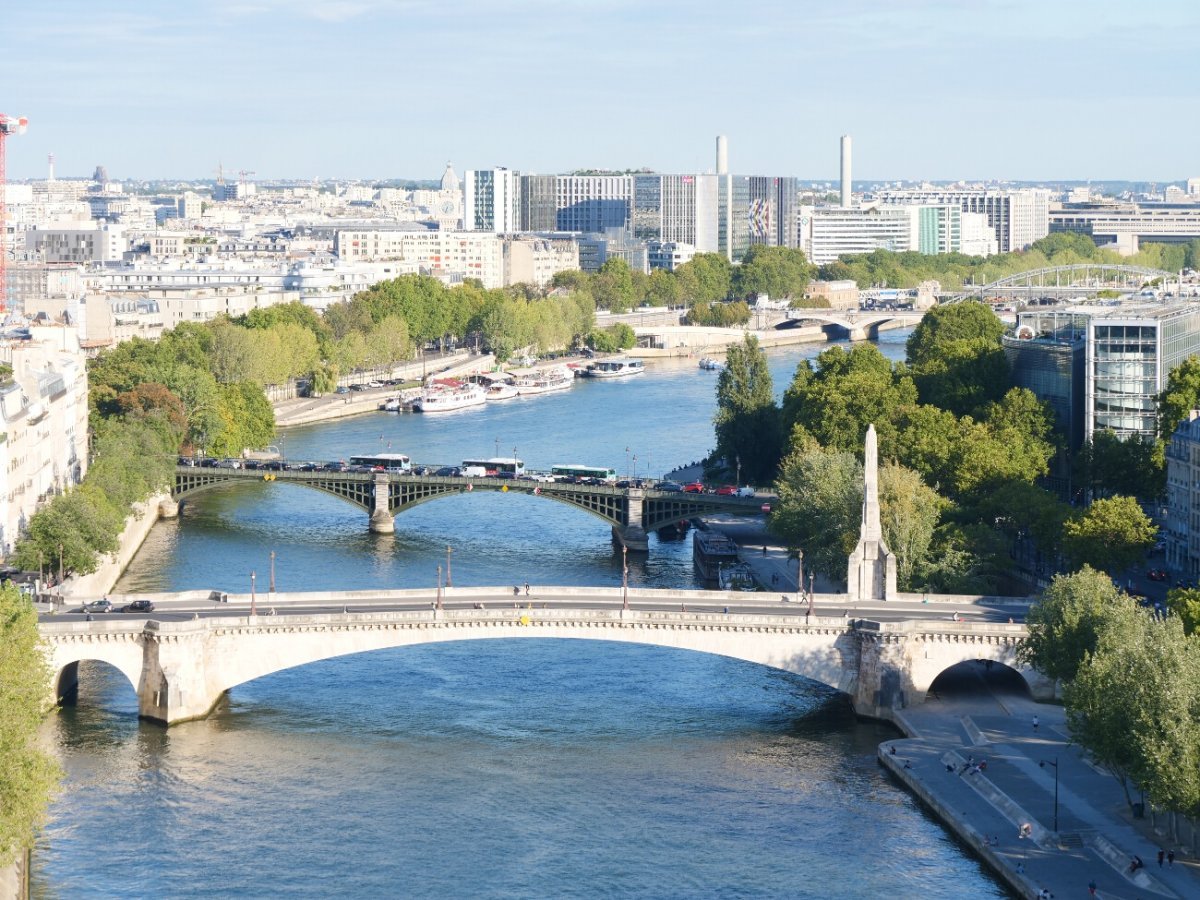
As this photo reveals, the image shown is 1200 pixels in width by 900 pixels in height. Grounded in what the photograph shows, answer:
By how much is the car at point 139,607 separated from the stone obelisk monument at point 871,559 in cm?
1477

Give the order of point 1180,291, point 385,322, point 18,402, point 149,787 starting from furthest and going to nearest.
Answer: point 385,322 < point 1180,291 < point 18,402 < point 149,787

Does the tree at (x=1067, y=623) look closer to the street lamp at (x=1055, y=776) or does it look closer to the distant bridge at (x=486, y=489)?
the street lamp at (x=1055, y=776)

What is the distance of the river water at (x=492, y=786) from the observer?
3834cm

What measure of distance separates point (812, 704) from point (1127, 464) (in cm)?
1917

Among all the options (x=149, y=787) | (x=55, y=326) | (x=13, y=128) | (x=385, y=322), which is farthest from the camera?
(x=385, y=322)

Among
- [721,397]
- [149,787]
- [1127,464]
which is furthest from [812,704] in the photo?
[721,397]

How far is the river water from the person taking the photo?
38.3 metres

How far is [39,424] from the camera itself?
65375 mm

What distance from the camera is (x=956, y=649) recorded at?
4759 centimetres

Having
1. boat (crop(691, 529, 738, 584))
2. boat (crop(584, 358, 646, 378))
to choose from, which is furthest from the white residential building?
boat (crop(584, 358, 646, 378))

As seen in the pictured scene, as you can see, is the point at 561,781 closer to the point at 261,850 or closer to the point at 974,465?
the point at 261,850

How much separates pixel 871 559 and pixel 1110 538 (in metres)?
6.42

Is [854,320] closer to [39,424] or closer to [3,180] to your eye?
[3,180]

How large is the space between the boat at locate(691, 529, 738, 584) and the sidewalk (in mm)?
15036
